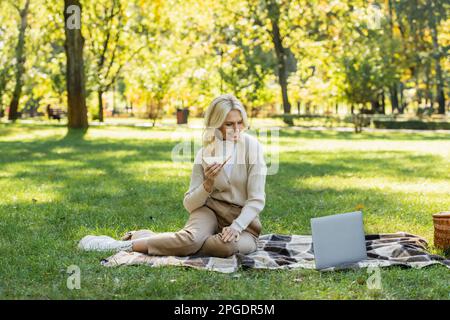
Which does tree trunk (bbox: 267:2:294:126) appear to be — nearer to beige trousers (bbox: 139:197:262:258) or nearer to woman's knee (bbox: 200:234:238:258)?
beige trousers (bbox: 139:197:262:258)

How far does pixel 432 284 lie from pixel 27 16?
30.9m

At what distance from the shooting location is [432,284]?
15.6ft

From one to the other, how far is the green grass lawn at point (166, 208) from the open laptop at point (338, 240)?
0.57 feet

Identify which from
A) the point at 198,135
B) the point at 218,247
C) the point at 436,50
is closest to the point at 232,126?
the point at 198,135

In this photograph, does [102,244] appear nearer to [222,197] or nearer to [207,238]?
[207,238]

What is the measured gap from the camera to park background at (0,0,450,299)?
4957 millimetres

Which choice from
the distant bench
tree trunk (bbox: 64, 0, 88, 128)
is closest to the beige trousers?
tree trunk (bbox: 64, 0, 88, 128)

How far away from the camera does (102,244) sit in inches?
235

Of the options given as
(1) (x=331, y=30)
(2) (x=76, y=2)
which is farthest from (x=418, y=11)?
(2) (x=76, y=2)

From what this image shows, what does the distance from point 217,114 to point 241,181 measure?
577mm

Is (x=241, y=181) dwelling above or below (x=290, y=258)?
above

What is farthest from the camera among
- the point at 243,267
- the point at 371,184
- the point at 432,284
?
the point at 371,184
